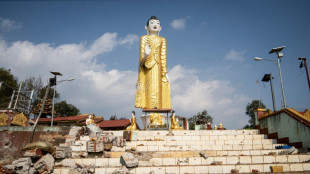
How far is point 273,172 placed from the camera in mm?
6312

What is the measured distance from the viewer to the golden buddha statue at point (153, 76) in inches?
638

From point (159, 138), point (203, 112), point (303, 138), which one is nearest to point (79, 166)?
point (159, 138)

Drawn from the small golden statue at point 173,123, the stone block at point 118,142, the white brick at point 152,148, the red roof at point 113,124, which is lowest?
the white brick at point 152,148

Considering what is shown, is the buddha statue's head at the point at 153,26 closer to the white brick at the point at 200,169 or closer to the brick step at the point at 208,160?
the brick step at the point at 208,160

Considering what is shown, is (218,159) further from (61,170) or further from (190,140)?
(61,170)

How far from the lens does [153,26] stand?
1772cm

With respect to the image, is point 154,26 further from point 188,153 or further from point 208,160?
point 208,160

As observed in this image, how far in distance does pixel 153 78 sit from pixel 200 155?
9438mm

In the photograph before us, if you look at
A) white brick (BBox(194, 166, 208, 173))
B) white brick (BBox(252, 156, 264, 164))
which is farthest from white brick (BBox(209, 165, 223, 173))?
white brick (BBox(252, 156, 264, 164))

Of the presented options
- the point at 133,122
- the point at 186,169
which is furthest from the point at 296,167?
the point at 133,122

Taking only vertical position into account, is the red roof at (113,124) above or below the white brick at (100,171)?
above

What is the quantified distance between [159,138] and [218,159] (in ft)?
11.6

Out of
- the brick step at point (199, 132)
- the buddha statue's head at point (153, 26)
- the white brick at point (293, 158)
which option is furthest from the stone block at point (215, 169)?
the buddha statue's head at point (153, 26)

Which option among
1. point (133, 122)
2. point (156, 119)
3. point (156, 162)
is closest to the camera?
point (156, 162)
